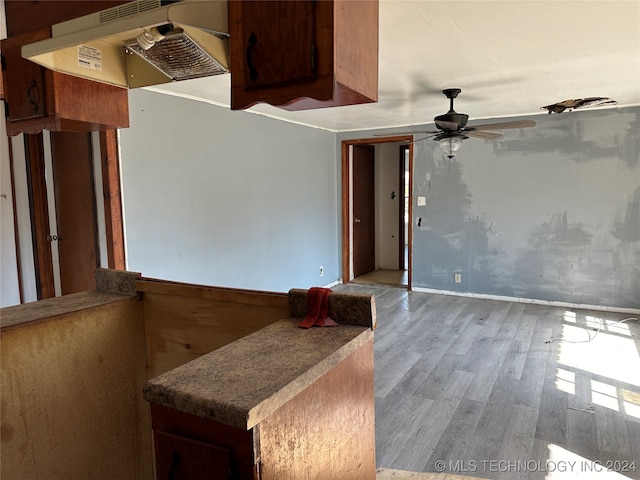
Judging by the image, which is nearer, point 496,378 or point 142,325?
point 142,325

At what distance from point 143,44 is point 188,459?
114 centimetres

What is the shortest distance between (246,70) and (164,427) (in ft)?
2.91

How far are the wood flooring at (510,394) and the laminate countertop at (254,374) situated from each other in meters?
1.34

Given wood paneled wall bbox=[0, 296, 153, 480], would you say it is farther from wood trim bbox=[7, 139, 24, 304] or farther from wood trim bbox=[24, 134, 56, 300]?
wood trim bbox=[7, 139, 24, 304]

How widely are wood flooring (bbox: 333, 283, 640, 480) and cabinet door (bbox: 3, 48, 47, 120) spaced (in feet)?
7.13

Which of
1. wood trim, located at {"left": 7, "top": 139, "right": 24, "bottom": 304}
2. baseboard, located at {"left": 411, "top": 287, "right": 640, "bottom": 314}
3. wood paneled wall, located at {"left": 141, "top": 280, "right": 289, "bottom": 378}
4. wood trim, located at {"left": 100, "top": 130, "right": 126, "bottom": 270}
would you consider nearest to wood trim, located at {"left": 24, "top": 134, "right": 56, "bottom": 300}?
wood trim, located at {"left": 7, "top": 139, "right": 24, "bottom": 304}

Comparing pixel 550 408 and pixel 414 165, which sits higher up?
pixel 414 165

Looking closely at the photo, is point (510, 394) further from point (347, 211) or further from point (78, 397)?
point (347, 211)

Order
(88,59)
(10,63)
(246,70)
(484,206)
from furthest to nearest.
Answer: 1. (484,206)
2. (10,63)
3. (88,59)
4. (246,70)

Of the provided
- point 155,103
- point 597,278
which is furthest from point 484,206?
point 155,103

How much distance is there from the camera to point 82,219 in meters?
3.12

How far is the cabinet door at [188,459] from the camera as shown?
0.83 meters

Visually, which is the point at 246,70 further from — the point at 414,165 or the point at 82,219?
the point at 414,165

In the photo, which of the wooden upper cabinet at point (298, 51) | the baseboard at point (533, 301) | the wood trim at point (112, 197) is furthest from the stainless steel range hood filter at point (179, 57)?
the baseboard at point (533, 301)
